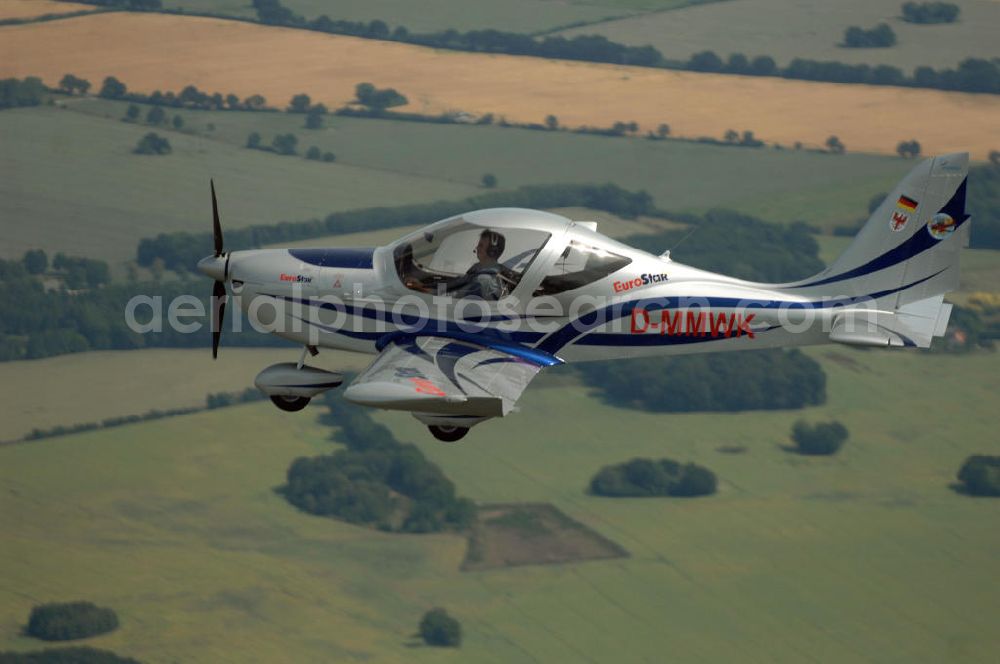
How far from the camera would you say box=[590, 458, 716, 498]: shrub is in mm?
152500

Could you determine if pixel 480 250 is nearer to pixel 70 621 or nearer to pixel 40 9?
pixel 70 621

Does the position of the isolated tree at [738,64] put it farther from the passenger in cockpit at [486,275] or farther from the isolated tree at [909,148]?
the passenger in cockpit at [486,275]

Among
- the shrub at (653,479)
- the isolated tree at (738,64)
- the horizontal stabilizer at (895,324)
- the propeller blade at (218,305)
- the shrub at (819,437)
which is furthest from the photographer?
the isolated tree at (738,64)

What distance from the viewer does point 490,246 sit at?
1056 inches

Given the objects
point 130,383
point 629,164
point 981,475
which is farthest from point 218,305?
point 629,164

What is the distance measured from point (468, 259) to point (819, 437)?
5625 inches

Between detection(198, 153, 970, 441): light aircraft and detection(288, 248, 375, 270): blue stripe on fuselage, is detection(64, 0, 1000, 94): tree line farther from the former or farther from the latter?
detection(288, 248, 375, 270): blue stripe on fuselage

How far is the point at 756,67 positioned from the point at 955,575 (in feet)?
229

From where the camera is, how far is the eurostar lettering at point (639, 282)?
26984mm

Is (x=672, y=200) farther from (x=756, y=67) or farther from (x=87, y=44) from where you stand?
(x=87, y=44)

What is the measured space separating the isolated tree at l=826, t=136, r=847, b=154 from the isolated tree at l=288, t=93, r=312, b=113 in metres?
56.9

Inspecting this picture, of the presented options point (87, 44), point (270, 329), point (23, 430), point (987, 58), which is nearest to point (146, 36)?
point (87, 44)

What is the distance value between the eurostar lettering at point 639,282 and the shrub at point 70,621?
122263 millimetres

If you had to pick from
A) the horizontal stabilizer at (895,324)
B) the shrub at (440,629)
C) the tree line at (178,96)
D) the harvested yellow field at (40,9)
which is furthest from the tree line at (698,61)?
the horizontal stabilizer at (895,324)
